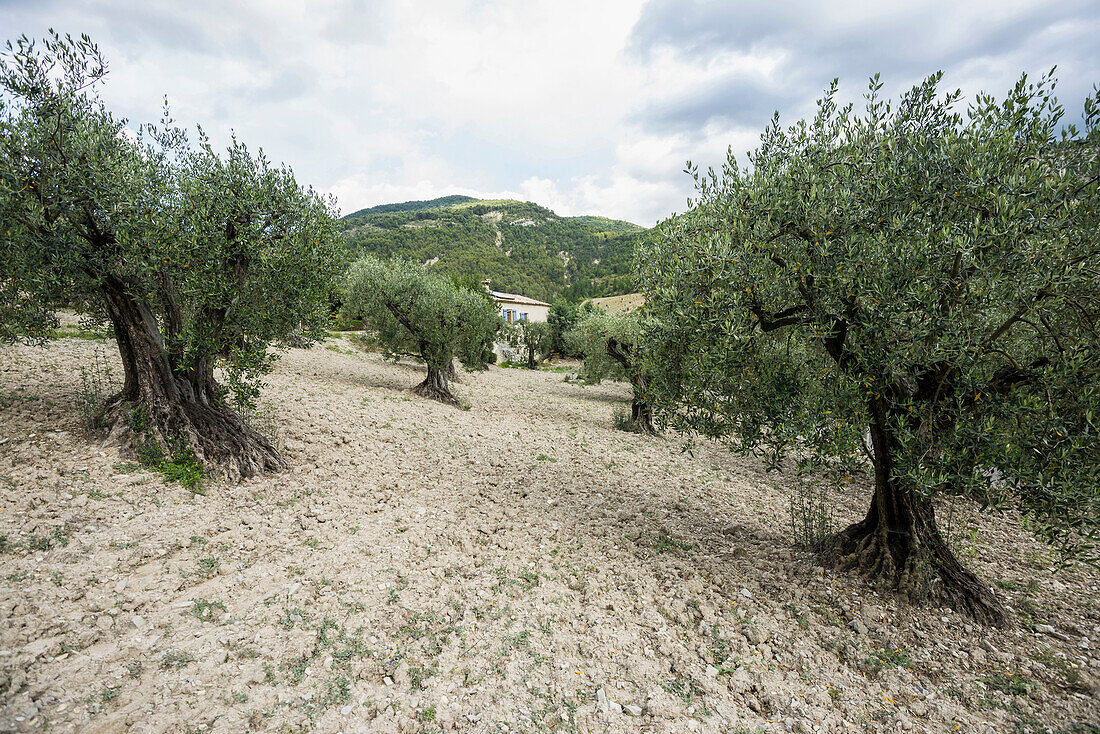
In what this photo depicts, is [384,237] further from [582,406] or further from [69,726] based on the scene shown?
[69,726]

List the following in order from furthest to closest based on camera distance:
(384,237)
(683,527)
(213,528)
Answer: (384,237), (683,527), (213,528)

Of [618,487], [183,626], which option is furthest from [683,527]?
[183,626]

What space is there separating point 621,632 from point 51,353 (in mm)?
20404

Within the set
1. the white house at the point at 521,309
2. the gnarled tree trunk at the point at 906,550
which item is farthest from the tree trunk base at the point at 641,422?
the white house at the point at 521,309

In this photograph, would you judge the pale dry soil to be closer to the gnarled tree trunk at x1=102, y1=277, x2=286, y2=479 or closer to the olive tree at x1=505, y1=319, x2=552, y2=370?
the gnarled tree trunk at x1=102, y1=277, x2=286, y2=479

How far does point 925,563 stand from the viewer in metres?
6.89

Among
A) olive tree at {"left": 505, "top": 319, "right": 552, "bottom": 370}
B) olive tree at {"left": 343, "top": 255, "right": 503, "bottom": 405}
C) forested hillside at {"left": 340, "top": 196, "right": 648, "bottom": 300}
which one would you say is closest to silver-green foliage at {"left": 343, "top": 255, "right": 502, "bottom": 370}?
olive tree at {"left": 343, "top": 255, "right": 503, "bottom": 405}

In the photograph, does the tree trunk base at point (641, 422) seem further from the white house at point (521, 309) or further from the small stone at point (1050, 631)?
the white house at point (521, 309)

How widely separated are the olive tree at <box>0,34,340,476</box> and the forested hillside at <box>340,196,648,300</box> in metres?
95.3

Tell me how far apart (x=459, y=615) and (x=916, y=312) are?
780 cm

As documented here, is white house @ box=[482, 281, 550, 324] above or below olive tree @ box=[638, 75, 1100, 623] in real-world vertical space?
above

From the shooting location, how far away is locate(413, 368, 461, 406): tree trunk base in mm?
23516

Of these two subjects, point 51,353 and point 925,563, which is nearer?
point 925,563

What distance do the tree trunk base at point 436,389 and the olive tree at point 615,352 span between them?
9088mm
